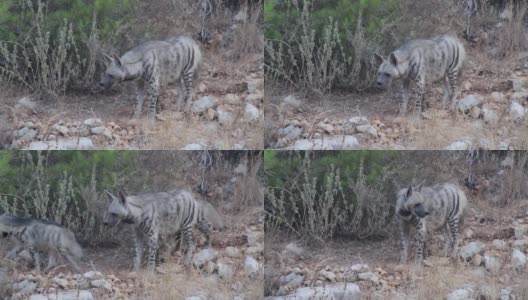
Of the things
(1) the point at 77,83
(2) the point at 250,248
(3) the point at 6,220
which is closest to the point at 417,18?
(2) the point at 250,248

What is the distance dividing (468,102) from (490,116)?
17 centimetres

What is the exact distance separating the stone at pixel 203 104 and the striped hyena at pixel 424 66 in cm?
110

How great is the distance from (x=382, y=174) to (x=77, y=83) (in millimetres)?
2094

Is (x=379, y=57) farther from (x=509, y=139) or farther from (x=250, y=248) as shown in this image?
(x=250, y=248)

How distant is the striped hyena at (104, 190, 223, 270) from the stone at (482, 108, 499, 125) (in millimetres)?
1933

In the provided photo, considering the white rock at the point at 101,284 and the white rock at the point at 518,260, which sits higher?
the white rock at the point at 518,260

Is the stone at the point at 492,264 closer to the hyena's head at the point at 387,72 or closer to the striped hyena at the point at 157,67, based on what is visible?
Answer: the hyena's head at the point at 387,72

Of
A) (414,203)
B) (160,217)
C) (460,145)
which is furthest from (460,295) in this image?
(160,217)

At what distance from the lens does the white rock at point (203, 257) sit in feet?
17.9

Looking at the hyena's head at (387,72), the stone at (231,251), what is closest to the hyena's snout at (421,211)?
the hyena's head at (387,72)

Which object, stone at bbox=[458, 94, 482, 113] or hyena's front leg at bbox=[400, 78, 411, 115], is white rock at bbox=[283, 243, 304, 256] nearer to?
hyena's front leg at bbox=[400, 78, 411, 115]

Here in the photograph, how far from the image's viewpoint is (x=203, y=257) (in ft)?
17.9

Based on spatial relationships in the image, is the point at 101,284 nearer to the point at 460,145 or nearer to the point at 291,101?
the point at 291,101

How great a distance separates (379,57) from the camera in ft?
18.2
